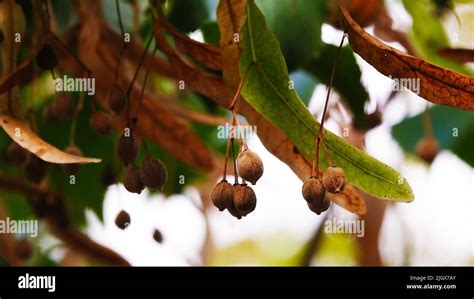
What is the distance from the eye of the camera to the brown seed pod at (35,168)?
103cm

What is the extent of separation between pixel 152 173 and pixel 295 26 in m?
0.27

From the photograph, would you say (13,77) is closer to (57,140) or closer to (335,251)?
(57,140)

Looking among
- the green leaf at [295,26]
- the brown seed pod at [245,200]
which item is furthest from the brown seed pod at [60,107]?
the brown seed pod at [245,200]

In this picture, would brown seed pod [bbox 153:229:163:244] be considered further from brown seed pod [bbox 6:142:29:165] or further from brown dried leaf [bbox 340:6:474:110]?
brown dried leaf [bbox 340:6:474:110]

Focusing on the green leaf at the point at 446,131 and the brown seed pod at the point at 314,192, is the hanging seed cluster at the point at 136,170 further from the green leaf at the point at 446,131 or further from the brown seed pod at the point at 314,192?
the green leaf at the point at 446,131

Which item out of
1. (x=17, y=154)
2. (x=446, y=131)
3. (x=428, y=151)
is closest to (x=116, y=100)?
(x=17, y=154)

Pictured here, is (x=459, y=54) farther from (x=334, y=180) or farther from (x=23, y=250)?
(x=23, y=250)

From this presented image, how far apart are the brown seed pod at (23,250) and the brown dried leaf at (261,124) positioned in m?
0.59

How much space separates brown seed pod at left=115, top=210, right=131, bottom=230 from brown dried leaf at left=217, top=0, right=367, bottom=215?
223 mm

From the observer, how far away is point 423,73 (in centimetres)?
76

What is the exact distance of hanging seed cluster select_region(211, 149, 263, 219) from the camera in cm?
76
